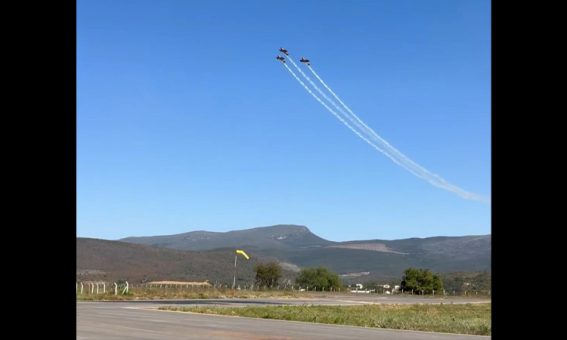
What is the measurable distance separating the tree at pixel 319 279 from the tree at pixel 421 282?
1280 centimetres

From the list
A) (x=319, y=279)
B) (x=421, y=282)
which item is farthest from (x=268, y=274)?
(x=421, y=282)

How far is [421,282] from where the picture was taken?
→ 277ft

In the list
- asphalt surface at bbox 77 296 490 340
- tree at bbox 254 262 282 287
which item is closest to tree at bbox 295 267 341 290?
tree at bbox 254 262 282 287

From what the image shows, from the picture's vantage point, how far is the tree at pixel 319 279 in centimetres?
9419

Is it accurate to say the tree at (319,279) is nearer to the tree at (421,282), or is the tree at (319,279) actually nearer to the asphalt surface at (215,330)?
the tree at (421,282)

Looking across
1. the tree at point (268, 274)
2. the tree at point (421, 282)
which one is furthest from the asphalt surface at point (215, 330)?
the tree at point (268, 274)

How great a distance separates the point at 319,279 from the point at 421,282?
1680 centimetres

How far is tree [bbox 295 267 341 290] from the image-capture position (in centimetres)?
9419

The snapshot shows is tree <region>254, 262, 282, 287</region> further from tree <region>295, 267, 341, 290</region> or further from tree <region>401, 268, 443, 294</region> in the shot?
tree <region>401, 268, 443, 294</region>

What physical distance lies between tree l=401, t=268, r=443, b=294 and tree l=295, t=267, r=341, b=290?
12.8 m
